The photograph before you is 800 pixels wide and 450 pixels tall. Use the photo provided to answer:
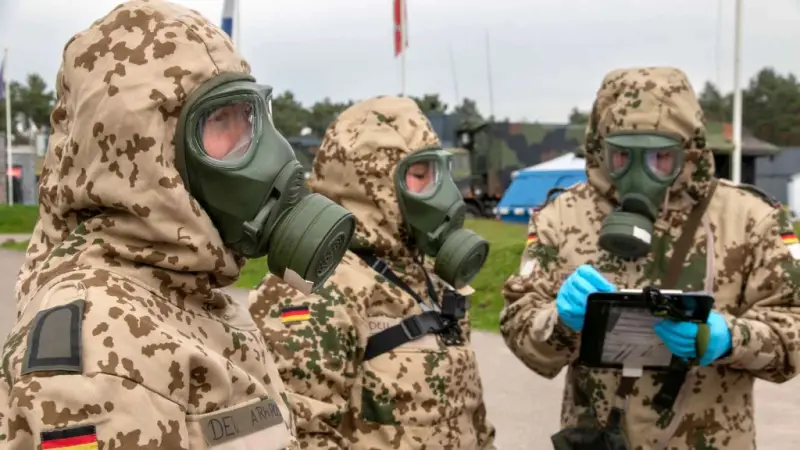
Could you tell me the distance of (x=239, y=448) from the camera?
71.0 inches

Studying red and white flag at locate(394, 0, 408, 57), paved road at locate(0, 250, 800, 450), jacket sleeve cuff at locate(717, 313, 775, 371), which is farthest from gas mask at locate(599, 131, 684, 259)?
red and white flag at locate(394, 0, 408, 57)

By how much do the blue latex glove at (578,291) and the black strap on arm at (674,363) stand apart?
0.38m

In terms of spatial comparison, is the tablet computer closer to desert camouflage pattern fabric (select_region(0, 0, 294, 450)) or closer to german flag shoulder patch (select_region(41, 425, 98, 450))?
desert camouflage pattern fabric (select_region(0, 0, 294, 450))

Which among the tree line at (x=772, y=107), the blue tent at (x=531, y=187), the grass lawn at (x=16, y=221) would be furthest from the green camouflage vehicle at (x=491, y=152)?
the tree line at (x=772, y=107)

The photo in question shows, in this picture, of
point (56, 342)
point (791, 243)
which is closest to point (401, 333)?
point (791, 243)

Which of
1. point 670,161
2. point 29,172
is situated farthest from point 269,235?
point 29,172

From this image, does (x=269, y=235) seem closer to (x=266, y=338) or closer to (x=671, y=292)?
(x=266, y=338)

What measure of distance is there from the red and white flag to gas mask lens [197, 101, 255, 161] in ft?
60.2

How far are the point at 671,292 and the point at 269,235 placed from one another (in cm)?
151

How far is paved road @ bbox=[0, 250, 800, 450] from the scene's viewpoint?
22.2ft

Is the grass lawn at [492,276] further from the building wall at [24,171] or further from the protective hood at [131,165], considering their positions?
the building wall at [24,171]

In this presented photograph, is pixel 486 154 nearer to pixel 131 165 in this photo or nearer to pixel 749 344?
pixel 749 344

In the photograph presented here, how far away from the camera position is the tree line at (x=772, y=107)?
1900 inches

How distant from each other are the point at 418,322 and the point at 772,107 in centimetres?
5298
